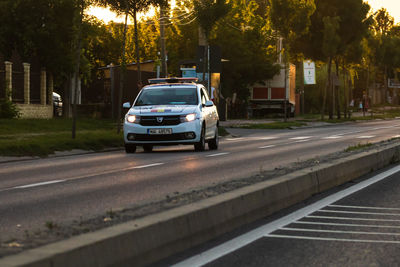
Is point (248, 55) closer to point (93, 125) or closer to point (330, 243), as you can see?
point (93, 125)

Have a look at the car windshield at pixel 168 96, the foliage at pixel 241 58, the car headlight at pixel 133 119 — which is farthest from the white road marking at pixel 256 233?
the foliage at pixel 241 58

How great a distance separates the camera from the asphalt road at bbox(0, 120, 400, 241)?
357 inches

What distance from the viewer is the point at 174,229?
6.60 m

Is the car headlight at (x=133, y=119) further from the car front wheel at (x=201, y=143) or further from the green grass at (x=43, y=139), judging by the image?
the green grass at (x=43, y=139)

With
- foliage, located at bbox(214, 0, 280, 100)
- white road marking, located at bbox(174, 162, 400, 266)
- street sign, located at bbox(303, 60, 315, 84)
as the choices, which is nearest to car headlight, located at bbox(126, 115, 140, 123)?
white road marking, located at bbox(174, 162, 400, 266)

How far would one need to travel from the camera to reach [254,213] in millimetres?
8492

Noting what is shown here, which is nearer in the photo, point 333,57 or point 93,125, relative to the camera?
point 93,125

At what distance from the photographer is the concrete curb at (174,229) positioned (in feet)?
16.7

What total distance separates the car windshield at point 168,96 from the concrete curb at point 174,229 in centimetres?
1071

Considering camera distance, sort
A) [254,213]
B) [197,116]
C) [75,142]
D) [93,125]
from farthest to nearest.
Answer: [93,125], [75,142], [197,116], [254,213]

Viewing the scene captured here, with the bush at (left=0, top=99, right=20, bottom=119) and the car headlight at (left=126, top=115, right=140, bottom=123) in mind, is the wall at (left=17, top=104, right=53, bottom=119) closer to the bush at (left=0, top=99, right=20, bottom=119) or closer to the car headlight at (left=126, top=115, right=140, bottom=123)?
the bush at (left=0, top=99, right=20, bottom=119)

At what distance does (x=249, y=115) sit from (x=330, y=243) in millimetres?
53173

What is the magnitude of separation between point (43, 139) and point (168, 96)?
354cm

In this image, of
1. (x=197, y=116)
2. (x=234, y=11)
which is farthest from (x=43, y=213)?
(x=234, y=11)
